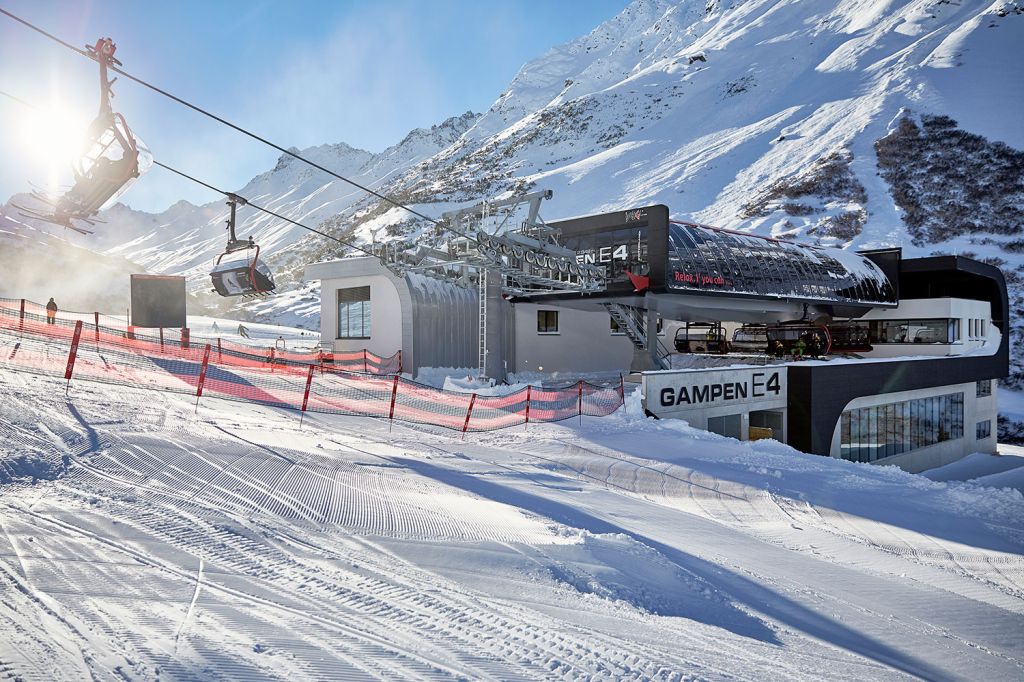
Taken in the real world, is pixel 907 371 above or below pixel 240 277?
below

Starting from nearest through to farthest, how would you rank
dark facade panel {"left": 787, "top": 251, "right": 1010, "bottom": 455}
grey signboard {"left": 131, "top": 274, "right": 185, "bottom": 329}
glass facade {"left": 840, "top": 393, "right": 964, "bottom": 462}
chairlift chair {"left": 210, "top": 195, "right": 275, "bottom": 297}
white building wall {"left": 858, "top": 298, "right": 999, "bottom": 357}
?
1. chairlift chair {"left": 210, "top": 195, "right": 275, "bottom": 297}
2. dark facade panel {"left": 787, "top": 251, "right": 1010, "bottom": 455}
3. glass facade {"left": 840, "top": 393, "right": 964, "bottom": 462}
4. grey signboard {"left": 131, "top": 274, "right": 185, "bottom": 329}
5. white building wall {"left": 858, "top": 298, "right": 999, "bottom": 357}

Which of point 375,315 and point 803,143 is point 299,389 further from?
point 803,143

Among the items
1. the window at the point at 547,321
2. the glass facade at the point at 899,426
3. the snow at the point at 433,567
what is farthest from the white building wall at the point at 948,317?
the snow at the point at 433,567

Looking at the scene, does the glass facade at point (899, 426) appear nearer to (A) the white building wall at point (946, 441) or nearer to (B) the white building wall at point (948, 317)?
(A) the white building wall at point (946, 441)

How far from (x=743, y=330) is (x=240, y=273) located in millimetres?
24462

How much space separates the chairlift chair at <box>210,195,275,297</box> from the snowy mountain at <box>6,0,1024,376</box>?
48241 mm

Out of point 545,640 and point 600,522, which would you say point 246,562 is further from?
point 600,522

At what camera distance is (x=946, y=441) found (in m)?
29.2

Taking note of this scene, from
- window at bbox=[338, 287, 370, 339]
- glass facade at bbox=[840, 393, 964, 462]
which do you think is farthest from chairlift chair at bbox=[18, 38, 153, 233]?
glass facade at bbox=[840, 393, 964, 462]

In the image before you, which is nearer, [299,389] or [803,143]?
[299,389]

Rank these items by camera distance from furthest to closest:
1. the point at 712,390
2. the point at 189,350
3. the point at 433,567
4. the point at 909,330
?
the point at 909,330 < the point at 189,350 < the point at 712,390 < the point at 433,567

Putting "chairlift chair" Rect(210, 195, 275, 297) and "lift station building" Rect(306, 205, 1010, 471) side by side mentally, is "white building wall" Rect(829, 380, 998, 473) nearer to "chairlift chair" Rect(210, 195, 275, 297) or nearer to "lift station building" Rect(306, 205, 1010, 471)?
"lift station building" Rect(306, 205, 1010, 471)

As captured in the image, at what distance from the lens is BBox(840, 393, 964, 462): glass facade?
869 inches

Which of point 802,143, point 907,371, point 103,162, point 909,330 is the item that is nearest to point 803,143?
point 802,143
